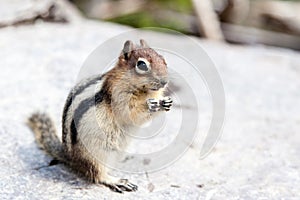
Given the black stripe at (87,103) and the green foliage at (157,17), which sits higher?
the green foliage at (157,17)

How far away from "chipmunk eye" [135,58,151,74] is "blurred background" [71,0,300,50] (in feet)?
10.9

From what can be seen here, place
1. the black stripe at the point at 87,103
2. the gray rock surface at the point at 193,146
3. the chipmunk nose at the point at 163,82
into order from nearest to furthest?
1. the chipmunk nose at the point at 163,82
2. the black stripe at the point at 87,103
3. the gray rock surface at the point at 193,146

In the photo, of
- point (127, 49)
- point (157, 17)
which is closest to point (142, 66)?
point (127, 49)

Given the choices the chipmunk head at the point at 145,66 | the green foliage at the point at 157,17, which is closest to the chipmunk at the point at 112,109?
the chipmunk head at the point at 145,66

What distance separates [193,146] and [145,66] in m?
0.97

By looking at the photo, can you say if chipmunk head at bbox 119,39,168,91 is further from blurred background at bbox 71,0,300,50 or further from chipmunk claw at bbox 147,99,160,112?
blurred background at bbox 71,0,300,50

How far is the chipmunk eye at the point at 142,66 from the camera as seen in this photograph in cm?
224

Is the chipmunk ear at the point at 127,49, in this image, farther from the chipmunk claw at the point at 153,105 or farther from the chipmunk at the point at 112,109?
the chipmunk claw at the point at 153,105

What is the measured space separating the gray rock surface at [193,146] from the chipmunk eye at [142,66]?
1.74 ft

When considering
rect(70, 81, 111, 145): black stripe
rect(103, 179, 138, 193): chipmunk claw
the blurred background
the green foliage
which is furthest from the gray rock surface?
the green foliage

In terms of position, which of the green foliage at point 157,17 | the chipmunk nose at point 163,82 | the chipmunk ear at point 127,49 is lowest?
the chipmunk nose at point 163,82

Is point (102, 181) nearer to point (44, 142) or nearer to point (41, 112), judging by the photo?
point (44, 142)

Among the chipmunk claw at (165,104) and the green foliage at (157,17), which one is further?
the green foliage at (157,17)

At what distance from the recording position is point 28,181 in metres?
2.48
